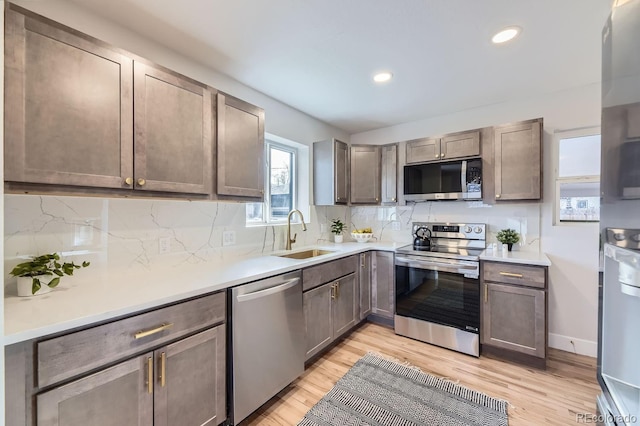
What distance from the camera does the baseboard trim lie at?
7.97ft

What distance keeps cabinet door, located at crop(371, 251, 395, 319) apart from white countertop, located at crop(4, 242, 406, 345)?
1.24 metres

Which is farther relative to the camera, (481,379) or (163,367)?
(481,379)

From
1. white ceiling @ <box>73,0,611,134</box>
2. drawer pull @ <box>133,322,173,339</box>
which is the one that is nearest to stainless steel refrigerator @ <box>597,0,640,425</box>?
white ceiling @ <box>73,0,611,134</box>

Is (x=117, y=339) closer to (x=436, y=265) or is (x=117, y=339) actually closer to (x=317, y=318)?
(x=317, y=318)

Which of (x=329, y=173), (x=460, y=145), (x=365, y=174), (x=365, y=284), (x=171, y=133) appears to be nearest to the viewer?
(x=171, y=133)

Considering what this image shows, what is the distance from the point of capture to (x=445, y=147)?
295 cm

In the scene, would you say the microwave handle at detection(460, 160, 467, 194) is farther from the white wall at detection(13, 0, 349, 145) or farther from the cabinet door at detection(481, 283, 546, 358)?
the white wall at detection(13, 0, 349, 145)

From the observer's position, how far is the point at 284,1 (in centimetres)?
146

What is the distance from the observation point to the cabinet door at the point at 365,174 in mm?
3443

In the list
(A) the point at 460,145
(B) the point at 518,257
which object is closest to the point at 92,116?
(A) the point at 460,145

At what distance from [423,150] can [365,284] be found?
5.73ft

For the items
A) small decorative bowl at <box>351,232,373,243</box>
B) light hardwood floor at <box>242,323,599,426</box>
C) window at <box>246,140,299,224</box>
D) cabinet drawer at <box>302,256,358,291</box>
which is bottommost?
light hardwood floor at <box>242,323,599,426</box>

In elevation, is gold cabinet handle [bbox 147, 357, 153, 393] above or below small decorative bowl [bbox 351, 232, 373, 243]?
below

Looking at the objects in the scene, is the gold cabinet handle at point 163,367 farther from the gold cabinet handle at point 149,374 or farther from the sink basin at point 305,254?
the sink basin at point 305,254
